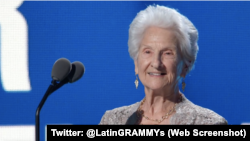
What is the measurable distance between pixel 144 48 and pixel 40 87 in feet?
4.30

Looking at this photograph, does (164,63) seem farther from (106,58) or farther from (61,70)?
(106,58)

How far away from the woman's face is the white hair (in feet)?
0.09

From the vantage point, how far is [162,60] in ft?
5.54

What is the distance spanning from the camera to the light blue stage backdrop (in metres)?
2.76

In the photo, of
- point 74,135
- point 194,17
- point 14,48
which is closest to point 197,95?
point 194,17

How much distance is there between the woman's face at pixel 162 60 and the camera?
1.68 metres

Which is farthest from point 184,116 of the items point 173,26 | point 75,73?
point 75,73

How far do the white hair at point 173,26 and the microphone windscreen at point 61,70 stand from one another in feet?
1.60

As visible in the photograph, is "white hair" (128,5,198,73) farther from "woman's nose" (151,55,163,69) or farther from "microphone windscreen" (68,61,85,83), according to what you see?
"microphone windscreen" (68,61,85,83)

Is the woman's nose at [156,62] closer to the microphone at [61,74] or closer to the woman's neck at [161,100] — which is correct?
the woman's neck at [161,100]

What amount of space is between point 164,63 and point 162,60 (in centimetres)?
2

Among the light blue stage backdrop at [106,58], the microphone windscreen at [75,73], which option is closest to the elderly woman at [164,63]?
the microphone windscreen at [75,73]

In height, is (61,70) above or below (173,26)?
below

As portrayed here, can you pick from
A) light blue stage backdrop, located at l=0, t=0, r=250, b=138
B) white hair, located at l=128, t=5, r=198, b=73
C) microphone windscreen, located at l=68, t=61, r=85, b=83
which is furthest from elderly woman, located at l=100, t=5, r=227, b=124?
light blue stage backdrop, located at l=0, t=0, r=250, b=138
